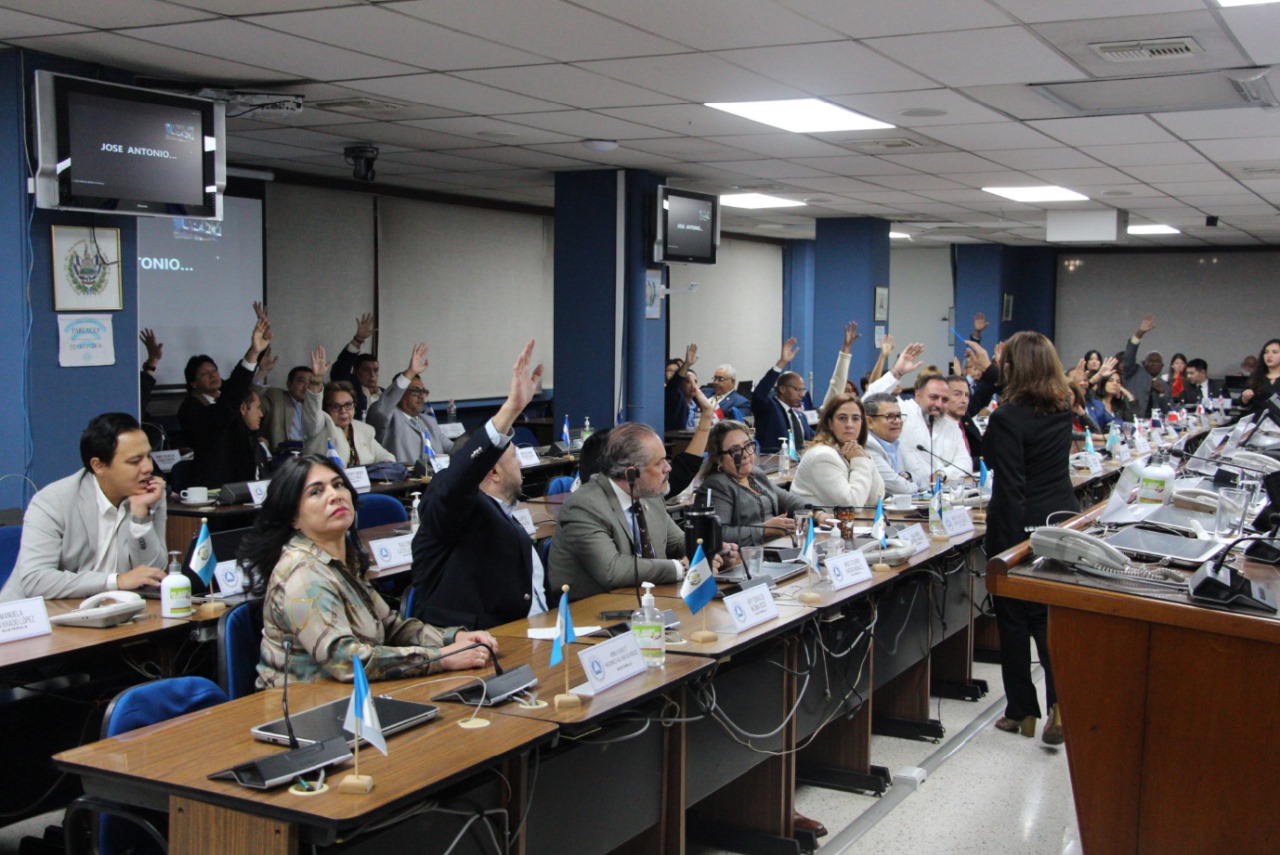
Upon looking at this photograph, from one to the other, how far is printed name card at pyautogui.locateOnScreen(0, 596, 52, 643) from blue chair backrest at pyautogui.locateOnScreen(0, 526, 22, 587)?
0.77 metres

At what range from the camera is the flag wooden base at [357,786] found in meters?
2.06

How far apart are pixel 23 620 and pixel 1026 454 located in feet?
11.2

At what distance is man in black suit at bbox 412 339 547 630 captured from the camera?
3303 mm

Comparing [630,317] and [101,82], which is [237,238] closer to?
[630,317]

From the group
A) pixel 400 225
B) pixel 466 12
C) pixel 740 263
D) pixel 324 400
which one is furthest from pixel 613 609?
pixel 740 263

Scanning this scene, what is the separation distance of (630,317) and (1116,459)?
11.8ft

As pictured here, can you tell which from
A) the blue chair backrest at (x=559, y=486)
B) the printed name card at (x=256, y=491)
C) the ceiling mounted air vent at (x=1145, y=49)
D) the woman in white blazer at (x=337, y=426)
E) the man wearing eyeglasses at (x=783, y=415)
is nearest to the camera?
the ceiling mounted air vent at (x=1145, y=49)

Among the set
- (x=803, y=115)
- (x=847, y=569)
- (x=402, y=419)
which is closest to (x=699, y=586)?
(x=847, y=569)

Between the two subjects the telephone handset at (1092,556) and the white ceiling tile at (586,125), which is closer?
the telephone handset at (1092,556)

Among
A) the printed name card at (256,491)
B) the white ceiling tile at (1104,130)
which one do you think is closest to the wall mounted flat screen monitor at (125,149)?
the printed name card at (256,491)

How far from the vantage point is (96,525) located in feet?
12.8

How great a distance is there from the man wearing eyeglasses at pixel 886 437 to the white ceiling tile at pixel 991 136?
5.12 ft

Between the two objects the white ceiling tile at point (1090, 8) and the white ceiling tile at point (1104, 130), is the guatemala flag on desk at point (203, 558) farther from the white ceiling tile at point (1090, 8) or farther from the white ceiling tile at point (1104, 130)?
the white ceiling tile at point (1104, 130)

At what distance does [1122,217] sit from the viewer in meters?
11.2
